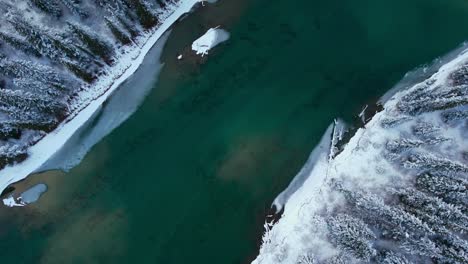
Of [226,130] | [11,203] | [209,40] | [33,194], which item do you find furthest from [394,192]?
[11,203]

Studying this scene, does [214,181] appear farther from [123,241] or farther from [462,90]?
[462,90]

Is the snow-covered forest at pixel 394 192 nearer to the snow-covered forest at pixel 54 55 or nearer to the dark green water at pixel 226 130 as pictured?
the dark green water at pixel 226 130

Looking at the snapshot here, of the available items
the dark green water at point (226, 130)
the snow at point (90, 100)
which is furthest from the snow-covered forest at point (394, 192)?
the snow at point (90, 100)

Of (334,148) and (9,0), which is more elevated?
(9,0)

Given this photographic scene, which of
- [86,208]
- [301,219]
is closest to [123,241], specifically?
[86,208]

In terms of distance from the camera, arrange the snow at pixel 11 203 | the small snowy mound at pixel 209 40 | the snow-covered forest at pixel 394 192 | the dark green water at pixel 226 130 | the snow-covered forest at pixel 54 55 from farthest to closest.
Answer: the small snowy mound at pixel 209 40, the snow at pixel 11 203, the snow-covered forest at pixel 54 55, the dark green water at pixel 226 130, the snow-covered forest at pixel 394 192
